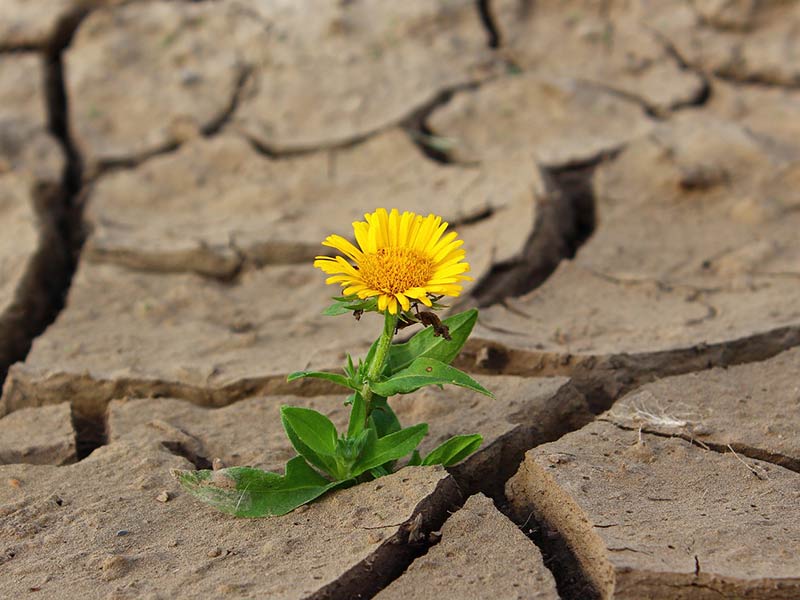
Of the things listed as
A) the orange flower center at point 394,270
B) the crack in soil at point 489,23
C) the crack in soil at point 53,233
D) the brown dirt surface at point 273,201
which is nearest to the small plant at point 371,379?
the orange flower center at point 394,270

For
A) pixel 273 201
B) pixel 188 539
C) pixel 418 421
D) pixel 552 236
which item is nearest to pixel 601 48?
pixel 552 236

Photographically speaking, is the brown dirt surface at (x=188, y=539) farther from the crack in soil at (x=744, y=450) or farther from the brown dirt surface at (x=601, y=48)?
Answer: the brown dirt surface at (x=601, y=48)

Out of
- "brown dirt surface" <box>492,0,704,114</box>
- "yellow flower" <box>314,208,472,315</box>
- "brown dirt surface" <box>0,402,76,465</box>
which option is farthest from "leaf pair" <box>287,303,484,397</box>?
"brown dirt surface" <box>492,0,704,114</box>

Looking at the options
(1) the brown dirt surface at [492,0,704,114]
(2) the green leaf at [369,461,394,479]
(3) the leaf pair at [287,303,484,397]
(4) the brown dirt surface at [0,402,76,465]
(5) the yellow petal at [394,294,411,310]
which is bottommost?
(4) the brown dirt surface at [0,402,76,465]

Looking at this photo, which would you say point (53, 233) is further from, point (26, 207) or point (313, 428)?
point (313, 428)

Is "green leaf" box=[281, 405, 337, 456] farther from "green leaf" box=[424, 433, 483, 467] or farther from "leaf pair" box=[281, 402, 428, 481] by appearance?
"green leaf" box=[424, 433, 483, 467]

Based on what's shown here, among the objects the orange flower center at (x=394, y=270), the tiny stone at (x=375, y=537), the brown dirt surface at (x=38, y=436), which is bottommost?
the brown dirt surface at (x=38, y=436)
